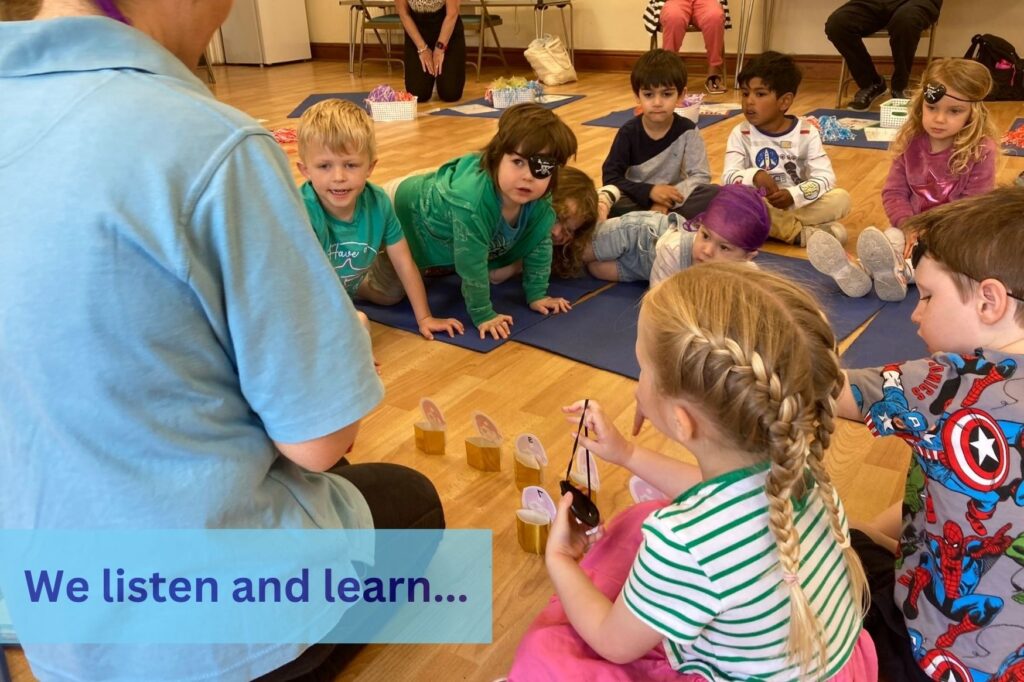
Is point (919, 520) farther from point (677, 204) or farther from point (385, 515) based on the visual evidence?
point (677, 204)

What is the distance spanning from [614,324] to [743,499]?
158 cm

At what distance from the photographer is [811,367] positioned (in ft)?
2.89

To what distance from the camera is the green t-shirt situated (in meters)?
2.24

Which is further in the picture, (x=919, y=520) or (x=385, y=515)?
(x=385, y=515)

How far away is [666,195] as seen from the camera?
305 cm

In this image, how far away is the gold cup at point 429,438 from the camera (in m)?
1.81

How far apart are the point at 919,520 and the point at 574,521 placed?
1.61 ft

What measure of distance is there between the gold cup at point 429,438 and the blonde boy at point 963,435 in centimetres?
91

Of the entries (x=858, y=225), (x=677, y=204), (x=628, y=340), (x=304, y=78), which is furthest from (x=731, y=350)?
(x=304, y=78)

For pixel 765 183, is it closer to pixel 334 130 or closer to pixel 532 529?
pixel 334 130

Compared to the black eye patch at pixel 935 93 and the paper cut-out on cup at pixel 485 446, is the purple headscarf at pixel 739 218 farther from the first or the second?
the paper cut-out on cup at pixel 485 446

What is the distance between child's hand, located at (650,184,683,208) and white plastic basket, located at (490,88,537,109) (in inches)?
114

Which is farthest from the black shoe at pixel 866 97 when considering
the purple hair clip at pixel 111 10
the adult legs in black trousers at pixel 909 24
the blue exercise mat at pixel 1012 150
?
the purple hair clip at pixel 111 10

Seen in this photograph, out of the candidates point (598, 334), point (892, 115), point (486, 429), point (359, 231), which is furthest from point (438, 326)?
point (892, 115)
